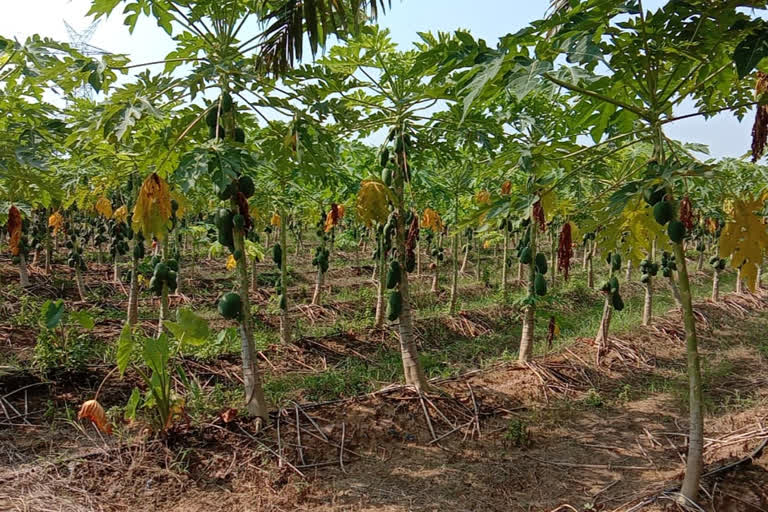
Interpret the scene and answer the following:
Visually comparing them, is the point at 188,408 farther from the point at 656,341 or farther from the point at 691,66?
the point at 656,341

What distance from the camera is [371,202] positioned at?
13.6 ft

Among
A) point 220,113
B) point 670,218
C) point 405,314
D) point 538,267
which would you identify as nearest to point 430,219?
point 538,267

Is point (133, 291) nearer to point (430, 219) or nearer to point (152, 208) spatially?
point (152, 208)

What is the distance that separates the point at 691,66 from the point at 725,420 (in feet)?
12.7

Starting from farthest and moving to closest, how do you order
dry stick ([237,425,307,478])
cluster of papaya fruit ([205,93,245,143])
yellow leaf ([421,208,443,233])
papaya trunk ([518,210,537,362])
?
yellow leaf ([421,208,443,233]) → papaya trunk ([518,210,537,362]) → dry stick ([237,425,307,478]) → cluster of papaya fruit ([205,93,245,143])

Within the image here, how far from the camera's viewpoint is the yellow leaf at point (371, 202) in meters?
4.12

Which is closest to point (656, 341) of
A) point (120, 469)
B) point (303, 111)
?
point (303, 111)

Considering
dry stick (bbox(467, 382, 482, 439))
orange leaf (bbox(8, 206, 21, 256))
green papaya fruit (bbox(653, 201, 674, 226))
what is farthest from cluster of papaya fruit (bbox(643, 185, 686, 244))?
orange leaf (bbox(8, 206, 21, 256))

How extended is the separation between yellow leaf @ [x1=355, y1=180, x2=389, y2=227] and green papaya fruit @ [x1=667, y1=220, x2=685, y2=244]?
2.17 metres

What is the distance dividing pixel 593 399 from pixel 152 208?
5271mm

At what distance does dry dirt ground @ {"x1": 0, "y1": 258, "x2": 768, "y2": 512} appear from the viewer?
12.0ft

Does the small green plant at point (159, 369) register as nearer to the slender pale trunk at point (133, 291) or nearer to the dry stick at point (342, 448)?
the dry stick at point (342, 448)

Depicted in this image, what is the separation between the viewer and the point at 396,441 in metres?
4.78

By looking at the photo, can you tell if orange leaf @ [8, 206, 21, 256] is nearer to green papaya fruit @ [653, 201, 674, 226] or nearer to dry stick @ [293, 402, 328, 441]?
dry stick @ [293, 402, 328, 441]
